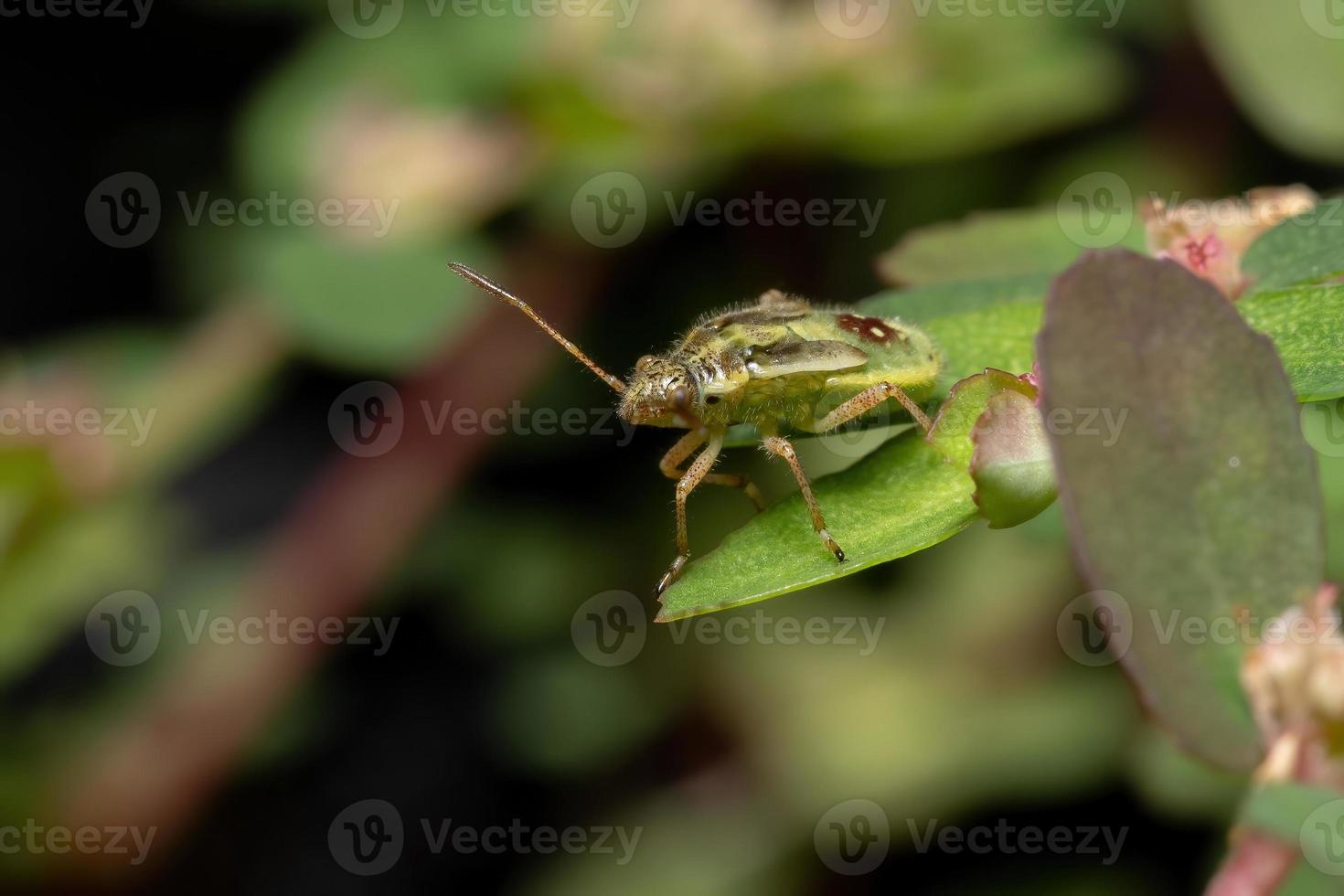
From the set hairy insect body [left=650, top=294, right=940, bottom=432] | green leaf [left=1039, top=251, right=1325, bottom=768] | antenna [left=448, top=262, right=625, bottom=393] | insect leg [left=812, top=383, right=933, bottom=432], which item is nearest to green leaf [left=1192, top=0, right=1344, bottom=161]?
hairy insect body [left=650, top=294, right=940, bottom=432]

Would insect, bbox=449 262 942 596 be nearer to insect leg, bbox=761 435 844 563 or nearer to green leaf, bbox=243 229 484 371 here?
insect leg, bbox=761 435 844 563

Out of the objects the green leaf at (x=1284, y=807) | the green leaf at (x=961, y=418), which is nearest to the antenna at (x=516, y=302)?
the green leaf at (x=961, y=418)

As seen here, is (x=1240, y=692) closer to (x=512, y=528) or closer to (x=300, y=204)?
(x=512, y=528)

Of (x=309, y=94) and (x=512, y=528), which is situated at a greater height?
(x=309, y=94)

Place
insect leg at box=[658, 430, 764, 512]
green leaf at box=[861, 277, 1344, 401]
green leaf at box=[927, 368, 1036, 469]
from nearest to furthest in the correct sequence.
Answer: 1. green leaf at box=[861, 277, 1344, 401]
2. green leaf at box=[927, 368, 1036, 469]
3. insect leg at box=[658, 430, 764, 512]

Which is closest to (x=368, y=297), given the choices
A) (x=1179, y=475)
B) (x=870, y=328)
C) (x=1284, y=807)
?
(x=870, y=328)

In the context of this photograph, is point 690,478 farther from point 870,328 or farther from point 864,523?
point 864,523

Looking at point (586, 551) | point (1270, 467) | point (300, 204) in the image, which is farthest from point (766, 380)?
point (300, 204)

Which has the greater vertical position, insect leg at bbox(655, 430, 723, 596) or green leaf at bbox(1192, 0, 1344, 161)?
green leaf at bbox(1192, 0, 1344, 161)
